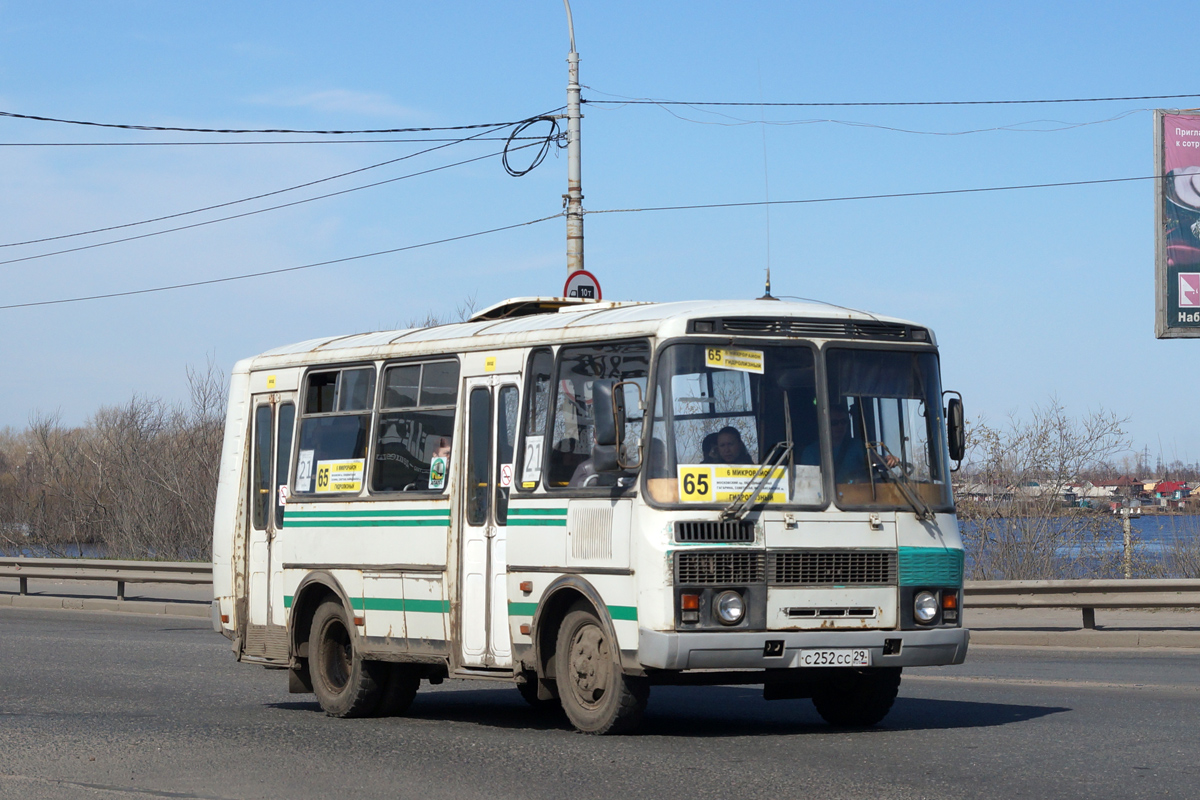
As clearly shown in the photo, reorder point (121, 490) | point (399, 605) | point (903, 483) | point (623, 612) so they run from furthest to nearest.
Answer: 1. point (121, 490)
2. point (399, 605)
3. point (903, 483)
4. point (623, 612)

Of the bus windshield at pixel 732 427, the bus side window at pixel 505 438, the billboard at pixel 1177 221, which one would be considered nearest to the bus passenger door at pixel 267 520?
the bus side window at pixel 505 438

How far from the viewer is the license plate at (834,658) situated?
30.1 feet

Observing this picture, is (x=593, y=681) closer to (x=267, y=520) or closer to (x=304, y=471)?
(x=304, y=471)

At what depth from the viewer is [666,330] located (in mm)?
9383

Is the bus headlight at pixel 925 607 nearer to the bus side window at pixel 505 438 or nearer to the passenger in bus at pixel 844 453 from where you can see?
the passenger in bus at pixel 844 453

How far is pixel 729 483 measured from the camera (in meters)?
9.23

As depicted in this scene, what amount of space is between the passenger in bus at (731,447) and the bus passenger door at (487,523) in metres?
1.67

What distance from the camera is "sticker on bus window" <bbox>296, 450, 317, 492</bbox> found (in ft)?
39.9

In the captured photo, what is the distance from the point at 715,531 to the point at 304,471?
14.1 feet

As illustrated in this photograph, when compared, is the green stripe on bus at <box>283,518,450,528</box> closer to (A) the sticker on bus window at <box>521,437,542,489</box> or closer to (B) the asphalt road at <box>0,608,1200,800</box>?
(A) the sticker on bus window at <box>521,437,542,489</box>

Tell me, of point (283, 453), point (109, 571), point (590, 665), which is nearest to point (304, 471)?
point (283, 453)

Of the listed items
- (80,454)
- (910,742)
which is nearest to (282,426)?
(910,742)

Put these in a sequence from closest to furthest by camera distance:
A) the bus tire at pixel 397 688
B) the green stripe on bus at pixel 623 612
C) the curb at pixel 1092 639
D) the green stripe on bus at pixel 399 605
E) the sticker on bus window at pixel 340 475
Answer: the green stripe on bus at pixel 623 612
the green stripe on bus at pixel 399 605
the bus tire at pixel 397 688
the sticker on bus window at pixel 340 475
the curb at pixel 1092 639

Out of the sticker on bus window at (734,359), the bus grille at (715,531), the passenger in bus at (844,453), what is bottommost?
the bus grille at (715,531)
